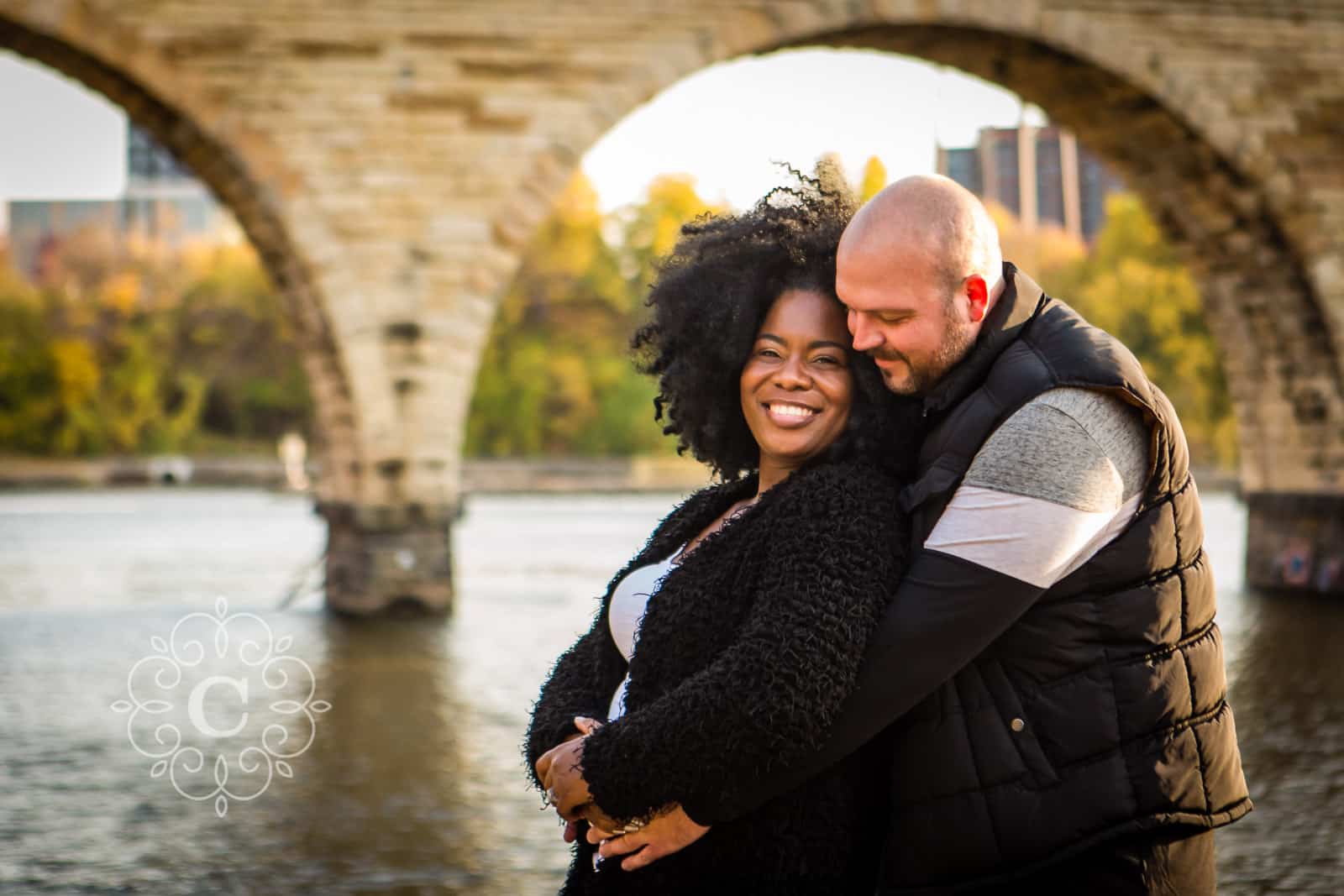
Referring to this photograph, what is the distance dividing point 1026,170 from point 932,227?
7833mm

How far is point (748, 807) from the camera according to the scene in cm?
166

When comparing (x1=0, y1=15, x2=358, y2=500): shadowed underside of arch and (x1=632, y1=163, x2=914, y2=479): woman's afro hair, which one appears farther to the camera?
(x1=0, y1=15, x2=358, y2=500): shadowed underside of arch

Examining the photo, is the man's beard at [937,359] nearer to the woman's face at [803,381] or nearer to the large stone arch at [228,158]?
the woman's face at [803,381]

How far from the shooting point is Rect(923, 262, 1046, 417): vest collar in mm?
1719

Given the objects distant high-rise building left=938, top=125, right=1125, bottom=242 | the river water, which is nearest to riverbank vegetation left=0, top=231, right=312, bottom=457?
the river water

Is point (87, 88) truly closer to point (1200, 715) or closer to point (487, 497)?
point (1200, 715)

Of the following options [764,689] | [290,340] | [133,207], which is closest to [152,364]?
[290,340]

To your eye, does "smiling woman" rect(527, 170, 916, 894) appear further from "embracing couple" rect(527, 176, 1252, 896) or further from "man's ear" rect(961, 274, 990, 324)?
"man's ear" rect(961, 274, 990, 324)

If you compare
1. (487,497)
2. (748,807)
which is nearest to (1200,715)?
(748,807)

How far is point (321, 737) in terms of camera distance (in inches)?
242
